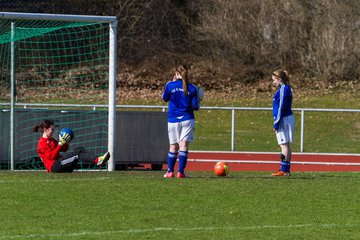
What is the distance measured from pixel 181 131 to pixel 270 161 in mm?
8565

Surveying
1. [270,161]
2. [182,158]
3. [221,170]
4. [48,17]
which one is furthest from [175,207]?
[270,161]

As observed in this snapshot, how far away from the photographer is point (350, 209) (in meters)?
11.1

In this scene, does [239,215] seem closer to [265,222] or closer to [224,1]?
[265,222]

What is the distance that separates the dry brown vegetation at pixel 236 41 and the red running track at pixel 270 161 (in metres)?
11.0

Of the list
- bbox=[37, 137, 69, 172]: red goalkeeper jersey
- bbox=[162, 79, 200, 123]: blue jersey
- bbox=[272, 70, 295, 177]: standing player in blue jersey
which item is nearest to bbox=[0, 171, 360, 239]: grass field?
bbox=[37, 137, 69, 172]: red goalkeeper jersey

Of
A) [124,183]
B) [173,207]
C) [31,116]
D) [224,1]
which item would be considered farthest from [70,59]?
[173,207]

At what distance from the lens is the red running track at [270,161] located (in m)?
21.0

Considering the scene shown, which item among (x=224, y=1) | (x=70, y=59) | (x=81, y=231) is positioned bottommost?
(x=81, y=231)

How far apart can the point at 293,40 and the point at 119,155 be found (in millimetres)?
20920

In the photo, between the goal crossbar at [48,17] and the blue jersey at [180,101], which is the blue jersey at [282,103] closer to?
the blue jersey at [180,101]

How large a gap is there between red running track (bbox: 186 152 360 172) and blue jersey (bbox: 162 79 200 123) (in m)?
6.02

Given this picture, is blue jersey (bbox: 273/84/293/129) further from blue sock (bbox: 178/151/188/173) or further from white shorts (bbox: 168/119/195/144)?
blue sock (bbox: 178/151/188/173)

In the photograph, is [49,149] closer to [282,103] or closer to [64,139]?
[64,139]

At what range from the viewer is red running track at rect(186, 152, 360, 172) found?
20953mm
